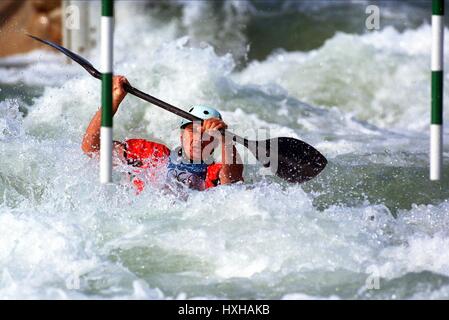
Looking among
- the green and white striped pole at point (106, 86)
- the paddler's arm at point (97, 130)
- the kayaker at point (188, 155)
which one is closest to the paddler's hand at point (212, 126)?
the kayaker at point (188, 155)

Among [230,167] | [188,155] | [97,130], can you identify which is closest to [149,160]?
[188,155]

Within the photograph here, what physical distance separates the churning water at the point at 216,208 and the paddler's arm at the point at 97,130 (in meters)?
0.10

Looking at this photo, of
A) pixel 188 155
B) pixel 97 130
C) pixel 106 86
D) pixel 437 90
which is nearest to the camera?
pixel 106 86

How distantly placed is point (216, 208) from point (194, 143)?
363 millimetres

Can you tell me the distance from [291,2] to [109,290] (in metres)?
8.71

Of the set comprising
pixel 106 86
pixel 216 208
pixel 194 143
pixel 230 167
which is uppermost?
pixel 106 86

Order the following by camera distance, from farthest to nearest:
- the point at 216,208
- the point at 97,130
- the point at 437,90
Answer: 1. the point at 97,130
2. the point at 216,208
3. the point at 437,90

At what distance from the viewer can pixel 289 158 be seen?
5566mm

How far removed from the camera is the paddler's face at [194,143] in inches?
211

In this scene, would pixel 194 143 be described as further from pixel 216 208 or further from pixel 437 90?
pixel 437 90

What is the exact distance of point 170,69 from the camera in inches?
351

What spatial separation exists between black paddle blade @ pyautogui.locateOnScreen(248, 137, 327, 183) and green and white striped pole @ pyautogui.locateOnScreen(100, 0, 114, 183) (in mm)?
1235

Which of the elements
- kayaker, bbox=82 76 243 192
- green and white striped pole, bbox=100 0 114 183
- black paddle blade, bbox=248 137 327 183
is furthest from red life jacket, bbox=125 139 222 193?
green and white striped pole, bbox=100 0 114 183

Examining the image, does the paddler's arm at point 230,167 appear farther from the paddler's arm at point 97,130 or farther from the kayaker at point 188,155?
the paddler's arm at point 97,130
